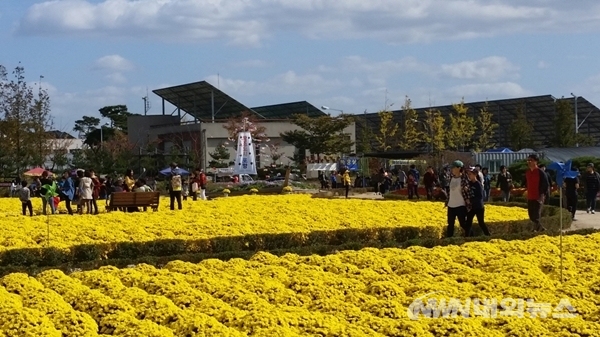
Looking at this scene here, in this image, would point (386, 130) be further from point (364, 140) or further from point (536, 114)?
point (536, 114)

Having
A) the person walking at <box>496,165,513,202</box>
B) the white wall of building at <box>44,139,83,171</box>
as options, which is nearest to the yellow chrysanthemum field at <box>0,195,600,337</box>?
the person walking at <box>496,165,513,202</box>

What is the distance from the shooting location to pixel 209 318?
8414 millimetres

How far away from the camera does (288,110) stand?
88688mm

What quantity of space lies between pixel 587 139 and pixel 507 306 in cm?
6227

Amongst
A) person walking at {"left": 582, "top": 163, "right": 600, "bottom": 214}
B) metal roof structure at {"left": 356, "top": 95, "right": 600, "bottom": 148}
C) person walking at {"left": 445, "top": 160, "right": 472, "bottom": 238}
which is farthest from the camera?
metal roof structure at {"left": 356, "top": 95, "right": 600, "bottom": 148}

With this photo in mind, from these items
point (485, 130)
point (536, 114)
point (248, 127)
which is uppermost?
point (536, 114)

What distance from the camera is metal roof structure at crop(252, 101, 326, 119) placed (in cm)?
8575

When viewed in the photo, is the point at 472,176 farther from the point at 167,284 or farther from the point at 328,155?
the point at 328,155

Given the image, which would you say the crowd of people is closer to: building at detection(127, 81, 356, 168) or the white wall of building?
the white wall of building

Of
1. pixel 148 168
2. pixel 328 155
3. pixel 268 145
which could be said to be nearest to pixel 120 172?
A: pixel 148 168

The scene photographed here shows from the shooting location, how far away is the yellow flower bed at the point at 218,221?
56.6 feet

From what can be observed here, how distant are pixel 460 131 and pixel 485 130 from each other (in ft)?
6.46

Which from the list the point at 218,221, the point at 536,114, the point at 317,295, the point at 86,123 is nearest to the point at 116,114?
the point at 86,123

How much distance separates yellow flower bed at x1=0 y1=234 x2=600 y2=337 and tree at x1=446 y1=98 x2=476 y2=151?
64.4 meters
